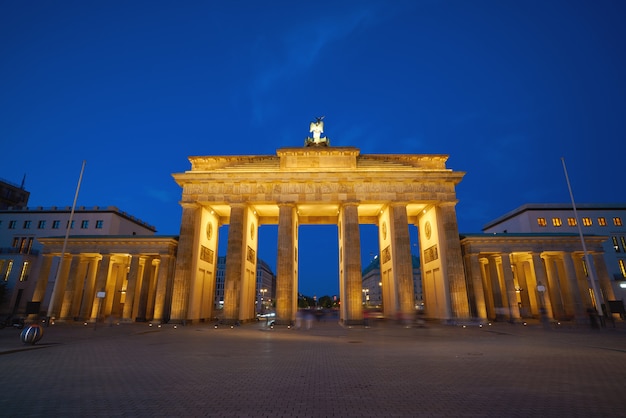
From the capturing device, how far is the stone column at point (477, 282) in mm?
34281

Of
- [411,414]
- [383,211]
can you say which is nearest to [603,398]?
[411,414]

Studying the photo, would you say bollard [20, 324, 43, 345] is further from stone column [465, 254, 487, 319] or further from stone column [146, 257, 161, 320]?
stone column [465, 254, 487, 319]

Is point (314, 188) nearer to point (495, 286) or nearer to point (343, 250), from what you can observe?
point (343, 250)

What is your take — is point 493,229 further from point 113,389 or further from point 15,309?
point 15,309

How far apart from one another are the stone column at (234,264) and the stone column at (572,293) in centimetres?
3814

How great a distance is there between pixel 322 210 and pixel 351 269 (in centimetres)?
999

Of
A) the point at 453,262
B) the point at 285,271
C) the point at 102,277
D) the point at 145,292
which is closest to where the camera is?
the point at 453,262

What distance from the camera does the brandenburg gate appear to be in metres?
34.5

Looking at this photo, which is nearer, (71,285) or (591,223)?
(71,285)

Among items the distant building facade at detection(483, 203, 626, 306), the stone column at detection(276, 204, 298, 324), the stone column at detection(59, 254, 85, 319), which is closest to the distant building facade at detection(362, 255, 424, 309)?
the distant building facade at detection(483, 203, 626, 306)

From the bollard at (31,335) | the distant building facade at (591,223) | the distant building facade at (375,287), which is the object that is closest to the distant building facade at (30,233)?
the bollard at (31,335)

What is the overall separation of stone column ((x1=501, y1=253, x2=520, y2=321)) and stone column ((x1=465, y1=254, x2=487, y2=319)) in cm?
260

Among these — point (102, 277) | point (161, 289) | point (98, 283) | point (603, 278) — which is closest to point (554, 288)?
point (603, 278)

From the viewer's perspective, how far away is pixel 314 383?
28.5 feet
